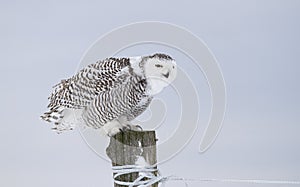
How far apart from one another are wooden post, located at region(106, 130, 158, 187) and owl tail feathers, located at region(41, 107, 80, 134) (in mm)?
541

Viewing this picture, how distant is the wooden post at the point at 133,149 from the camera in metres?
2.19

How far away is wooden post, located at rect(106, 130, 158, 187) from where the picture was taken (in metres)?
2.19

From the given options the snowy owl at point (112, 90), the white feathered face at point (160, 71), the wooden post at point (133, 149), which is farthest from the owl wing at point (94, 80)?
the wooden post at point (133, 149)

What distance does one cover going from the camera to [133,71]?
262 centimetres

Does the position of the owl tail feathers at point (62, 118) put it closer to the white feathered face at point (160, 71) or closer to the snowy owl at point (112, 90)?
the snowy owl at point (112, 90)

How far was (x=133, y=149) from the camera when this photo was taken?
7.17 feet

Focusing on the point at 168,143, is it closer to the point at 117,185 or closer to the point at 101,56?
the point at 117,185

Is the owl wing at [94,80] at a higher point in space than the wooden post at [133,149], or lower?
higher

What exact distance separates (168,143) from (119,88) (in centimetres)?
46

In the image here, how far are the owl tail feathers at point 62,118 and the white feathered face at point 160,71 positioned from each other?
465 mm

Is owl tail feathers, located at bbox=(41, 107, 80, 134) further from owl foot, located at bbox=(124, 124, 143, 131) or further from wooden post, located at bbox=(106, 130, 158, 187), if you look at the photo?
wooden post, located at bbox=(106, 130, 158, 187)

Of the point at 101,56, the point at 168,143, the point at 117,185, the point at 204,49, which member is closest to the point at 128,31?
the point at 101,56

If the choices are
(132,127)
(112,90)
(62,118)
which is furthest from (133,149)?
(62,118)

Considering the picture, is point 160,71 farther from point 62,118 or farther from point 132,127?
point 62,118
